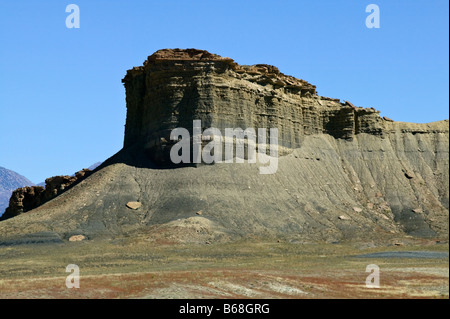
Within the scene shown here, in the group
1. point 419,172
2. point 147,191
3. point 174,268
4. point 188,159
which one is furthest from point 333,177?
point 174,268

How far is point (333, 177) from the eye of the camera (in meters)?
77.6

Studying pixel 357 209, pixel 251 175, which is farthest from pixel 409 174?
pixel 251 175

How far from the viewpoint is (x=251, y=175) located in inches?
2773

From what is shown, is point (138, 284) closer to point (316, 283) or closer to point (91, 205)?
point (316, 283)

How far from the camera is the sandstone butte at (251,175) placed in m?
63.5

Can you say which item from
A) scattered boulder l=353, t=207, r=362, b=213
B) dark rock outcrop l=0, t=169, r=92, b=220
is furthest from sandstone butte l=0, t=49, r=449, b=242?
dark rock outcrop l=0, t=169, r=92, b=220

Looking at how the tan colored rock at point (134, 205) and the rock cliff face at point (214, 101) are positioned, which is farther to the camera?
the rock cliff face at point (214, 101)

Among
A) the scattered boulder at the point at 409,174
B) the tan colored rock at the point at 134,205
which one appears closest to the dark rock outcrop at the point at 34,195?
the tan colored rock at the point at 134,205

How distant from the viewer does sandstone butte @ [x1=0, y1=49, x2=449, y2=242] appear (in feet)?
208

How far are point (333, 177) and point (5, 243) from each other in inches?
1499

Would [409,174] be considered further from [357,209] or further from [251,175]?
[251,175]

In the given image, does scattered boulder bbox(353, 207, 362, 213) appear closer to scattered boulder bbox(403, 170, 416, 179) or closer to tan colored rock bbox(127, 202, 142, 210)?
scattered boulder bbox(403, 170, 416, 179)

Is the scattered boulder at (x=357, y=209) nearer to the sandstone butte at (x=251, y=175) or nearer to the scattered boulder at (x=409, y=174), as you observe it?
the sandstone butte at (x=251, y=175)

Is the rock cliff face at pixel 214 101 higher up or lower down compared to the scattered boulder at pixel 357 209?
higher up
